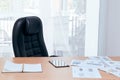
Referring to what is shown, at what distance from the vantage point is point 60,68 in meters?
1.90

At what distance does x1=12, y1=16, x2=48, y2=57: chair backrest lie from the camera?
7.95 feet

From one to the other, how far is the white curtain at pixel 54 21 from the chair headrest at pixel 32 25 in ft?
1.98

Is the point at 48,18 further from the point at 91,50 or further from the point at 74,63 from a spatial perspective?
the point at 74,63

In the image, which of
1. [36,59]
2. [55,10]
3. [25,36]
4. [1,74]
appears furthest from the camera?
[55,10]

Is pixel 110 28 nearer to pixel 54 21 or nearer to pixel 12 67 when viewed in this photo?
pixel 54 21

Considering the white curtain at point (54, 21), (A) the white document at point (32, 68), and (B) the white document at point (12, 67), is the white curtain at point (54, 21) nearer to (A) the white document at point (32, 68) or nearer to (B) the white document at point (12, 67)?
(B) the white document at point (12, 67)

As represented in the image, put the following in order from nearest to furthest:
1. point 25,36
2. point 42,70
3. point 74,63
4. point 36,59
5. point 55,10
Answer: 1. point 42,70
2. point 74,63
3. point 36,59
4. point 25,36
5. point 55,10

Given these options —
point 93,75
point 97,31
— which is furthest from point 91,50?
point 93,75

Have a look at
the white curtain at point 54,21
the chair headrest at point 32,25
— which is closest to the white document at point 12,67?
the chair headrest at point 32,25

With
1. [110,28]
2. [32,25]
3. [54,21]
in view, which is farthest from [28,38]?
[110,28]

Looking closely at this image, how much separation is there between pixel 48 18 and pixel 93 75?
1.77 m

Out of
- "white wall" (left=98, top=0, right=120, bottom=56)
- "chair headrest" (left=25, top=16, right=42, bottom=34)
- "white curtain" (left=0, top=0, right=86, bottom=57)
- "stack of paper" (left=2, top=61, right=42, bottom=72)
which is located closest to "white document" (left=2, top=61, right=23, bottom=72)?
"stack of paper" (left=2, top=61, right=42, bottom=72)

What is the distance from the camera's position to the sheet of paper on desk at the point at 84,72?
1723 mm

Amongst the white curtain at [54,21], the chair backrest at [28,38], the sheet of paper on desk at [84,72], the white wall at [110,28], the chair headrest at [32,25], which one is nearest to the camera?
the sheet of paper on desk at [84,72]
